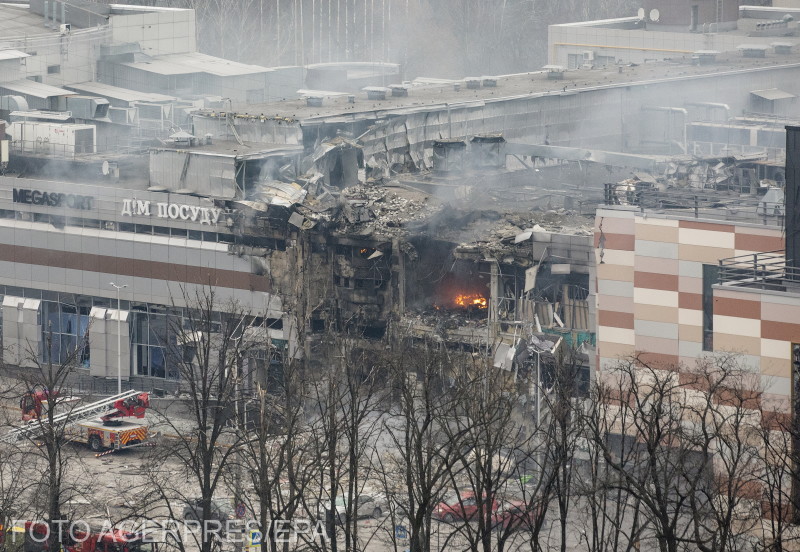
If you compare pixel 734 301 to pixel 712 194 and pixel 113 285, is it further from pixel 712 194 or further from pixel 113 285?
pixel 113 285

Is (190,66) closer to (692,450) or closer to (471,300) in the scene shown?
(471,300)

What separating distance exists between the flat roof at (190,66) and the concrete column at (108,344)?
34084 mm

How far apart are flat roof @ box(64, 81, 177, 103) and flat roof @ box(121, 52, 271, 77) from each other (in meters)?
2.09

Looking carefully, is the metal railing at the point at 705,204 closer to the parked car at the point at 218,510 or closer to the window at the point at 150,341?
the parked car at the point at 218,510

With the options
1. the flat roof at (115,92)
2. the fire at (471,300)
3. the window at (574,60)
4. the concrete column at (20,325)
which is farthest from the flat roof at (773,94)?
the concrete column at (20,325)

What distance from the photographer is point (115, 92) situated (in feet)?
341

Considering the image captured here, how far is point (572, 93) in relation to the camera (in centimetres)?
9219

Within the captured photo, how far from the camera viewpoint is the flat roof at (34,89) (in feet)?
310

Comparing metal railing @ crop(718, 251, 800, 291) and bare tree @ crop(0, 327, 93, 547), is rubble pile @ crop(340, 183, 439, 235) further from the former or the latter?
metal railing @ crop(718, 251, 800, 291)

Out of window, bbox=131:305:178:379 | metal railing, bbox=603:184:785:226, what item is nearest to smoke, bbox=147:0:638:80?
window, bbox=131:305:178:379

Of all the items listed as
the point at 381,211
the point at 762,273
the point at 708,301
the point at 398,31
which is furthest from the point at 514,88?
the point at 398,31

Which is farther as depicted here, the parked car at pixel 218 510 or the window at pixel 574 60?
the window at pixel 574 60

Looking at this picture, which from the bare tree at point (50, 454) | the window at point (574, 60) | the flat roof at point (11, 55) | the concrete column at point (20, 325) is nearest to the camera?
the bare tree at point (50, 454)

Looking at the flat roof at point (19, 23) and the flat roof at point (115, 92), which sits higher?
Result: the flat roof at point (19, 23)
